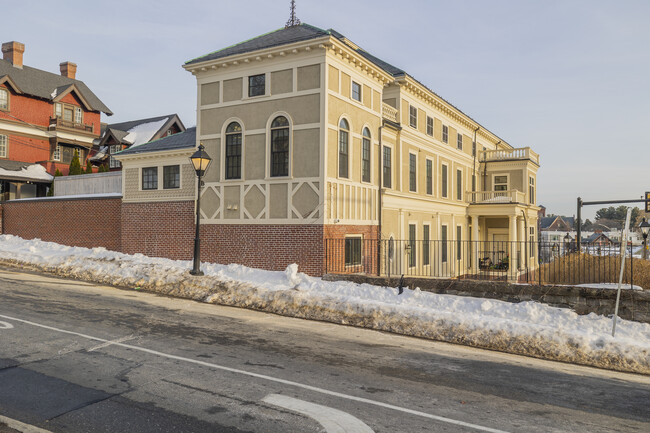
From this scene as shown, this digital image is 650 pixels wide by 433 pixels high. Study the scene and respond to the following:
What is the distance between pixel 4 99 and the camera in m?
33.0

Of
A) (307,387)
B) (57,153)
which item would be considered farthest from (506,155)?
(57,153)

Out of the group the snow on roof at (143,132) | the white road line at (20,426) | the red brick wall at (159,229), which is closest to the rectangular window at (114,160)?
the snow on roof at (143,132)

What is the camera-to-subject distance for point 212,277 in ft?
48.9

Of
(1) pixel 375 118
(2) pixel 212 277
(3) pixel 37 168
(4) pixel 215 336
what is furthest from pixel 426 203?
(3) pixel 37 168

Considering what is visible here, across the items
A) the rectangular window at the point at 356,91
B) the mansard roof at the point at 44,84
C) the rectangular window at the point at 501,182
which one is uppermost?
the mansard roof at the point at 44,84

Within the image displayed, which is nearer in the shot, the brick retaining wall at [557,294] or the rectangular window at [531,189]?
the brick retaining wall at [557,294]

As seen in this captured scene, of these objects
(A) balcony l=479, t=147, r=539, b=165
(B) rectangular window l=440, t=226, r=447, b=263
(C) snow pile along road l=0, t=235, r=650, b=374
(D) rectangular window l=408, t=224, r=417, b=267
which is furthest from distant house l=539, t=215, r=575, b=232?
(C) snow pile along road l=0, t=235, r=650, b=374

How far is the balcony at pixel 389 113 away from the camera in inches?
866

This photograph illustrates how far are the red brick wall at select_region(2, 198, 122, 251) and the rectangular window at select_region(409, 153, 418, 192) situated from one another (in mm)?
15233

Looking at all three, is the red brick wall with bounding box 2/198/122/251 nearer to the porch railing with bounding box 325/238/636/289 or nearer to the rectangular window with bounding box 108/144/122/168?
the rectangular window with bounding box 108/144/122/168

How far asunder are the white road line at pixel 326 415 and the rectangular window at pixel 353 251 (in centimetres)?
1156

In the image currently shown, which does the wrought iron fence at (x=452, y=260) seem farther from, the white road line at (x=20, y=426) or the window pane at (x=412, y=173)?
the white road line at (x=20, y=426)

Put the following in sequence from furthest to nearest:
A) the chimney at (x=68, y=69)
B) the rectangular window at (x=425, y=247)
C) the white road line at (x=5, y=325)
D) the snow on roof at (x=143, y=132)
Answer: the chimney at (x=68, y=69)
the snow on roof at (x=143, y=132)
the rectangular window at (x=425, y=247)
the white road line at (x=5, y=325)

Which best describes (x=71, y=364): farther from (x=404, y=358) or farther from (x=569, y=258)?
(x=569, y=258)
